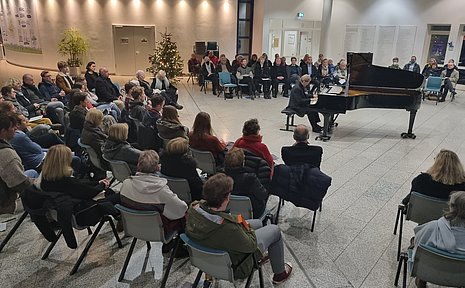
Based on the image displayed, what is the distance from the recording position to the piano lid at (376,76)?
7.72 m

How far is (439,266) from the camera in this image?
2.57 meters

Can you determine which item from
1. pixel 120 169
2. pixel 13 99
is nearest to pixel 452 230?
pixel 120 169

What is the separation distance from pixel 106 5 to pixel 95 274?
14.5 metres

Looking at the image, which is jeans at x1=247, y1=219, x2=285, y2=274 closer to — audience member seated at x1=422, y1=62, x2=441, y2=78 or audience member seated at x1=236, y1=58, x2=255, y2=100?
audience member seated at x1=236, y1=58, x2=255, y2=100

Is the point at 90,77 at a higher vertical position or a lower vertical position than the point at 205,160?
higher

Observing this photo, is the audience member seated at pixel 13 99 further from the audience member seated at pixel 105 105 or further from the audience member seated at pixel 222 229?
the audience member seated at pixel 222 229

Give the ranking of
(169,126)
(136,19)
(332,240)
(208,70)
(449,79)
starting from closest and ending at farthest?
(332,240), (169,126), (449,79), (208,70), (136,19)

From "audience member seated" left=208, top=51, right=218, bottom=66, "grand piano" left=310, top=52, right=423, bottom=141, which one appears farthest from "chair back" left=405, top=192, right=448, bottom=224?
"audience member seated" left=208, top=51, right=218, bottom=66

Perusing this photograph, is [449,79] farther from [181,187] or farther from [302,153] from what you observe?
[181,187]

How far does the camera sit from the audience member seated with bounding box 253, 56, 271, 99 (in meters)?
11.9

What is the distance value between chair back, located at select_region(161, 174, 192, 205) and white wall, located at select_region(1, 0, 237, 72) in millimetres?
13286

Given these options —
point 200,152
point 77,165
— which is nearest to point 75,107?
point 77,165

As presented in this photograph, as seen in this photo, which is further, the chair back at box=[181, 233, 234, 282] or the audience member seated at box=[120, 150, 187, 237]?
the audience member seated at box=[120, 150, 187, 237]

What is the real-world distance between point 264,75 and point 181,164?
9.07m
